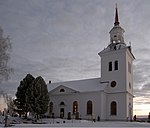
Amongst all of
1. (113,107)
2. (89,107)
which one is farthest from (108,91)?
(89,107)

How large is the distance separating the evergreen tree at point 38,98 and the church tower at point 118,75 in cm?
1254

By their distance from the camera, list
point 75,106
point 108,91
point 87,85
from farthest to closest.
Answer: point 87,85, point 75,106, point 108,91

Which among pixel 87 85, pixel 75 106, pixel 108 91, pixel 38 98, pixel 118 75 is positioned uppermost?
pixel 118 75

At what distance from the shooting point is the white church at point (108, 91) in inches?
1855

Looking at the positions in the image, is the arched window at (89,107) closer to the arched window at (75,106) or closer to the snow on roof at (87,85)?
the snow on roof at (87,85)

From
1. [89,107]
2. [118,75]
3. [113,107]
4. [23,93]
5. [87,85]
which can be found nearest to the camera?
[23,93]

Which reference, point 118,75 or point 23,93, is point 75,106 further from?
point 23,93

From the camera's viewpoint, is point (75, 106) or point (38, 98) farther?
point (75, 106)

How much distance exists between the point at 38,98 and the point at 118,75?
1624 cm

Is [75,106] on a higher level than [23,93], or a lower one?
lower

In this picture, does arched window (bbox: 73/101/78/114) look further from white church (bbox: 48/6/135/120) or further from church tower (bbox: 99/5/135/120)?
church tower (bbox: 99/5/135/120)

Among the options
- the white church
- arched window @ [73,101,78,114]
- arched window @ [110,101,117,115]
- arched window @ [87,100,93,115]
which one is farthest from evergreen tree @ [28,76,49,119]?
arched window @ [110,101,117,115]

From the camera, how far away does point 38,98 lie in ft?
139

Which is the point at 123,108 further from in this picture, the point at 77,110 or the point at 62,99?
the point at 62,99
